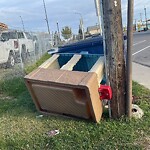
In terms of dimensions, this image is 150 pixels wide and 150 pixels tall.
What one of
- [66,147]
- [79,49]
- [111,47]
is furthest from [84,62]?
[66,147]

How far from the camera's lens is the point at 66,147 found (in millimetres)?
3574

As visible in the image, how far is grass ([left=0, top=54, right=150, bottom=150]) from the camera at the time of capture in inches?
141

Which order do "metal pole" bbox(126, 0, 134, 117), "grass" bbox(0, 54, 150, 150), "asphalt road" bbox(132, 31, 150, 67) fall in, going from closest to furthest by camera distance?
"grass" bbox(0, 54, 150, 150)
"metal pole" bbox(126, 0, 134, 117)
"asphalt road" bbox(132, 31, 150, 67)

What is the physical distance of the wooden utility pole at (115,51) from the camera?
3.95 m

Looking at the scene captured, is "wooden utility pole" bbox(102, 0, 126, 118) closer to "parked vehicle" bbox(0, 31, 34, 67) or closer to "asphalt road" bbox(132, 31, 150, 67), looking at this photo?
"asphalt road" bbox(132, 31, 150, 67)

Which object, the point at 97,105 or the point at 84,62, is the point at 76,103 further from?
the point at 84,62

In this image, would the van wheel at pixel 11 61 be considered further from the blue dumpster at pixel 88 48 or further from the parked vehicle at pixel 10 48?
the blue dumpster at pixel 88 48

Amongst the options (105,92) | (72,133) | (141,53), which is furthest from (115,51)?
(141,53)

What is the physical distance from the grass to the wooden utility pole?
1.11ft

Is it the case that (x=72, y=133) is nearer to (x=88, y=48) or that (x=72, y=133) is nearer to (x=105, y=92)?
(x=105, y=92)

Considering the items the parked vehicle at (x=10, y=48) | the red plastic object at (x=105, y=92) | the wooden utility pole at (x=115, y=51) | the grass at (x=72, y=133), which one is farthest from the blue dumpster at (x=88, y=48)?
the parked vehicle at (x=10, y=48)

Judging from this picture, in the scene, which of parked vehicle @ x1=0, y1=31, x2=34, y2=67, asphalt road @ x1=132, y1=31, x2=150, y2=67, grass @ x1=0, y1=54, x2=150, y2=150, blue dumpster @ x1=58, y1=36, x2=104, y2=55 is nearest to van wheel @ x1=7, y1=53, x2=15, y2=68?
parked vehicle @ x1=0, y1=31, x2=34, y2=67

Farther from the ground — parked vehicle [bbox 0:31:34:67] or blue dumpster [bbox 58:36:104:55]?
blue dumpster [bbox 58:36:104:55]

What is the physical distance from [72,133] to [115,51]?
1432 mm
